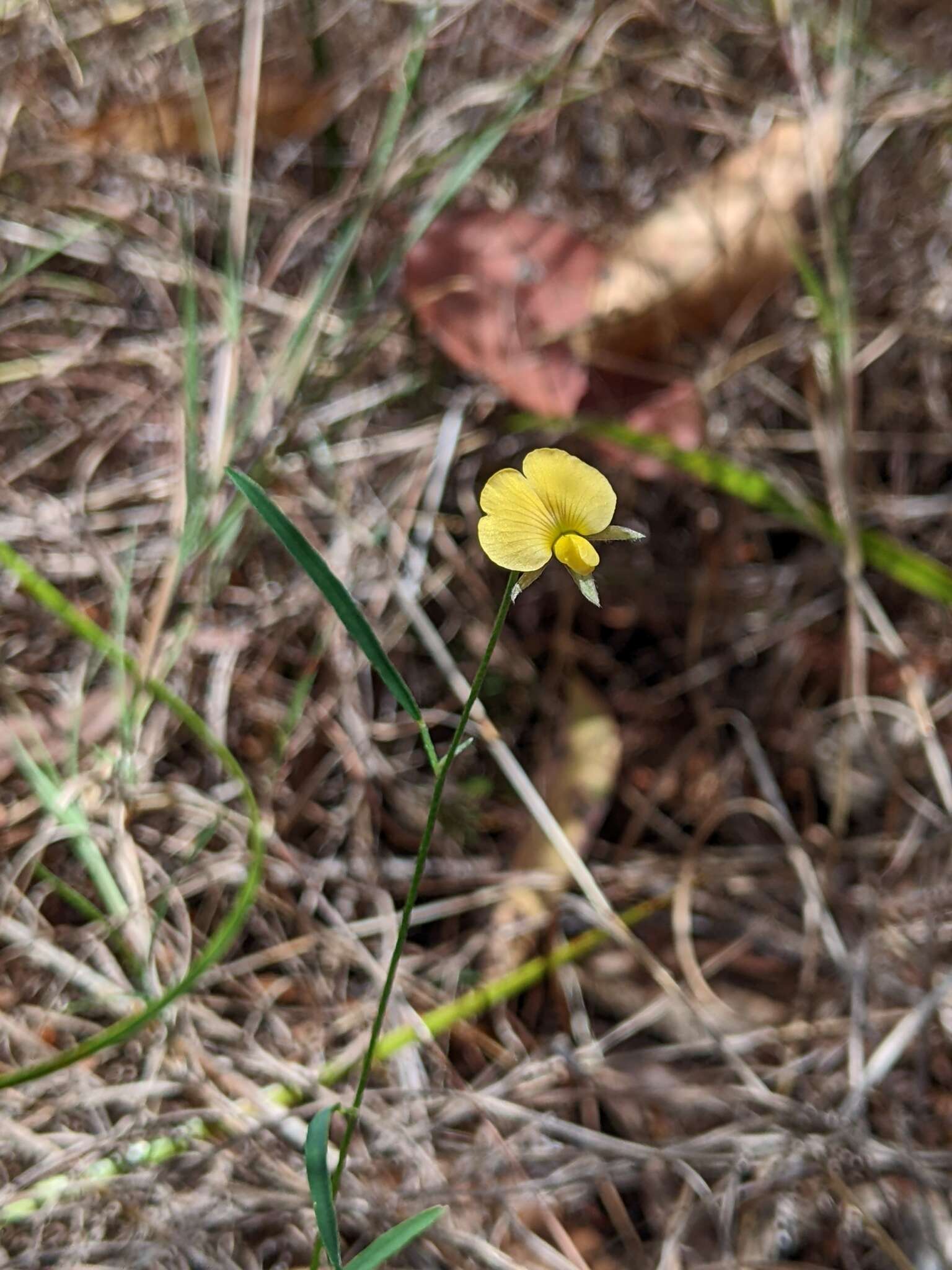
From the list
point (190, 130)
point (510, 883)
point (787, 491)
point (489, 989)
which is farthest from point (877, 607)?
point (190, 130)

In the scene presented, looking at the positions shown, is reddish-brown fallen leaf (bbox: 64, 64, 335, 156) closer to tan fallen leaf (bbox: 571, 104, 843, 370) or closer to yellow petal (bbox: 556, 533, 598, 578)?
tan fallen leaf (bbox: 571, 104, 843, 370)

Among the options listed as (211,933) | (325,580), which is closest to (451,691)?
(211,933)

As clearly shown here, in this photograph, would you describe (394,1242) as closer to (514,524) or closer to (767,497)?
(514,524)

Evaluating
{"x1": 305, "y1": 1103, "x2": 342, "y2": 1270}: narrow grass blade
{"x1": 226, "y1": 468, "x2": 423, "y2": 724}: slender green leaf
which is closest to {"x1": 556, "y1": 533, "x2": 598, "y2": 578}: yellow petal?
{"x1": 226, "y1": 468, "x2": 423, "y2": 724}: slender green leaf

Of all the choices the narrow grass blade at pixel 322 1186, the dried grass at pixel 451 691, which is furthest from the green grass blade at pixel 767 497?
the narrow grass blade at pixel 322 1186

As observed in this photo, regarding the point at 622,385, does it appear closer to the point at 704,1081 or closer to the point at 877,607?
the point at 877,607

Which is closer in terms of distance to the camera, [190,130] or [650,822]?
[650,822]
